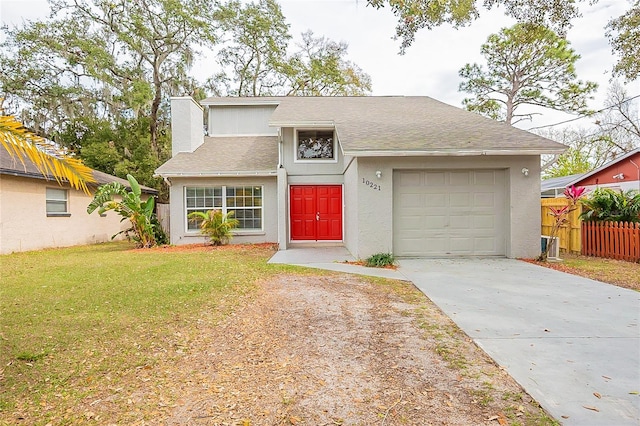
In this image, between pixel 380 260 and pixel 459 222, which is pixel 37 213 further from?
pixel 459 222

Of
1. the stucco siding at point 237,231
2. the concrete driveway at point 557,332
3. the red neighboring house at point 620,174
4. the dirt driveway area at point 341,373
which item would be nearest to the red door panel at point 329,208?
the stucco siding at point 237,231

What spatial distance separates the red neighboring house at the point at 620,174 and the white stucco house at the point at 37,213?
75.1 ft

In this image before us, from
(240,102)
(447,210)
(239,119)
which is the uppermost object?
(240,102)

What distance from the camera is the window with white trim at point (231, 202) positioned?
13.6m

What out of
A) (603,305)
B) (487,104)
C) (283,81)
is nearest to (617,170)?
(487,104)

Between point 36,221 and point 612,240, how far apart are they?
58.8ft

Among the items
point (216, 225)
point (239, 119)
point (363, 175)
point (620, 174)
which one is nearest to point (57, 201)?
point (216, 225)

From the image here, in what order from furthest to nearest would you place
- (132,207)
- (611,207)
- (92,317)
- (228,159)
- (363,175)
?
1. (228,159)
2. (132,207)
3. (611,207)
4. (363,175)
5. (92,317)

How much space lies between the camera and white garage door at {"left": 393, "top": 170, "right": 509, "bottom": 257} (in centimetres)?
941

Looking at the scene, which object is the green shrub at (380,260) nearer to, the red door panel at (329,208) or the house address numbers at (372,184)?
the house address numbers at (372,184)

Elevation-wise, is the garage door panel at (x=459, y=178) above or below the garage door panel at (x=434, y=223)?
above

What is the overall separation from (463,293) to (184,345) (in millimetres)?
4377

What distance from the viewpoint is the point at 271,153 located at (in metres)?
14.7

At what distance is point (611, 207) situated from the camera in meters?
9.67
